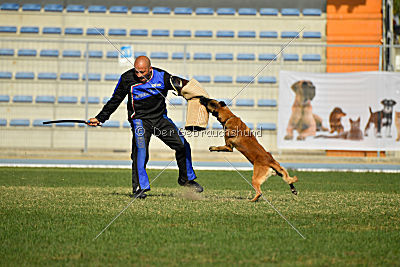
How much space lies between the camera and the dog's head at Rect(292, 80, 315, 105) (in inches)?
639

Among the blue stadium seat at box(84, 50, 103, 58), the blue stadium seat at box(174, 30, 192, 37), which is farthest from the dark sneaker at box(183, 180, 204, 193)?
the blue stadium seat at box(174, 30, 192, 37)

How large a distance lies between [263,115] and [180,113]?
2.59 meters

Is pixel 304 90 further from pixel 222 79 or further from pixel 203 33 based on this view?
pixel 203 33

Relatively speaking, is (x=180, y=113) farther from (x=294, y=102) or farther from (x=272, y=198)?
(x=272, y=198)

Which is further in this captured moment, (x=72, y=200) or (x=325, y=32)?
(x=325, y=32)

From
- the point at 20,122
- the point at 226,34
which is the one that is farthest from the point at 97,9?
the point at 20,122

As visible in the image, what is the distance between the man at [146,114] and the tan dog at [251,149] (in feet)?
2.39

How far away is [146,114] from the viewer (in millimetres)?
8000

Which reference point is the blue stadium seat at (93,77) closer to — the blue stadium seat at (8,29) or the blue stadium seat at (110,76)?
the blue stadium seat at (110,76)

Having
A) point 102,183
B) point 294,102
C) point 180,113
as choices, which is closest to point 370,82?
point 294,102

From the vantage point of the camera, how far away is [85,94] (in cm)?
1709

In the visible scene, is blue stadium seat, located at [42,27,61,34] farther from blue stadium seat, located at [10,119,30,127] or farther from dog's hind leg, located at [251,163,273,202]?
dog's hind leg, located at [251,163,273,202]

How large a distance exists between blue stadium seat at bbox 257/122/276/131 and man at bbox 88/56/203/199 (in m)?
8.65

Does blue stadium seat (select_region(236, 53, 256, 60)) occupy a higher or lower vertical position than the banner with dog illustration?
higher
